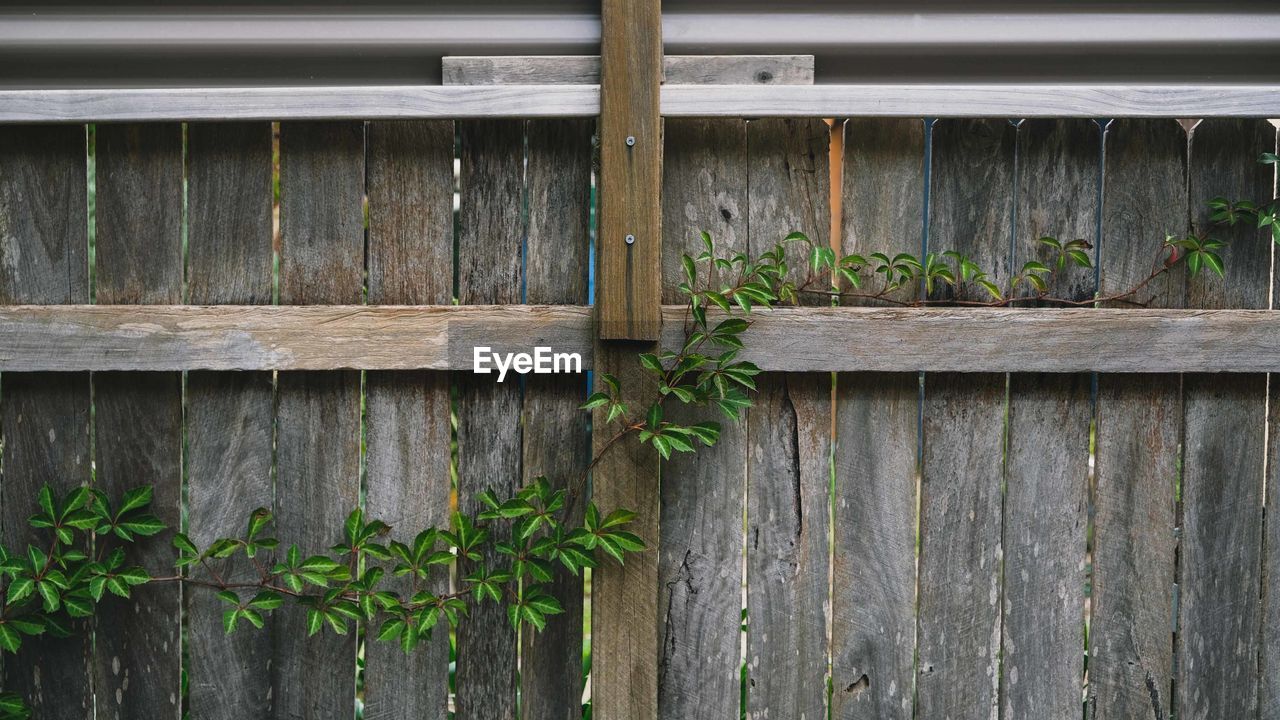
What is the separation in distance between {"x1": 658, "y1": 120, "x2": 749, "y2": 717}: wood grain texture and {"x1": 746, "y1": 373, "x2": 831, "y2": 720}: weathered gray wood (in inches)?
1.3

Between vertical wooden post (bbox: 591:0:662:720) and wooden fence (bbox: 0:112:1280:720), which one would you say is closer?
vertical wooden post (bbox: 591:0:662:720)

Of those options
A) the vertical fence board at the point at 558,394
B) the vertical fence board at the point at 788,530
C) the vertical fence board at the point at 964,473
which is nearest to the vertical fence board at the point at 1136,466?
the vertical fence board at the point at 964,473

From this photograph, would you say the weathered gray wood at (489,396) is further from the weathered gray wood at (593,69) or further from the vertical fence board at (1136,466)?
the vertical fence board at (1136,466)

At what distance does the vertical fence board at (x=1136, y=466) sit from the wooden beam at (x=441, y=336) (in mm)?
195

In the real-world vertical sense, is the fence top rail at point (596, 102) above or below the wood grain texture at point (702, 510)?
above

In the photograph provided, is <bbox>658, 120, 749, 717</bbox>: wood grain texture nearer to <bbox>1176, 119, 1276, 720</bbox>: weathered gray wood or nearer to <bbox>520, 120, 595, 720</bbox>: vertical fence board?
<bbox>520, 120, 595, 720</bbox>: vertical fence board

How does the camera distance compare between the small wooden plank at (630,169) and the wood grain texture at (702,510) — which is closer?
the small wooden plank at (630,169)

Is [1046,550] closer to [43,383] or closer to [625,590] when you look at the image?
[625,590]

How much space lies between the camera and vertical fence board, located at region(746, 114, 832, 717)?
1.62 metres

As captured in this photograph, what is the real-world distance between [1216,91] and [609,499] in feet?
4.87

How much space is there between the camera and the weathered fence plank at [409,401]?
5.26ft

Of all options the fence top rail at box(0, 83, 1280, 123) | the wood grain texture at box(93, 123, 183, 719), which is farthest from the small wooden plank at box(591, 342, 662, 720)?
the wood grain texture at box(93, 123, 183, 719)

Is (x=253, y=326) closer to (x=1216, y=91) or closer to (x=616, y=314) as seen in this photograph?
(x=616, y=314)

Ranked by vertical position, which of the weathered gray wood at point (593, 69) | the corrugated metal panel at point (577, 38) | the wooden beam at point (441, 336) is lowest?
the wooden beam at point (441, 336)
